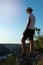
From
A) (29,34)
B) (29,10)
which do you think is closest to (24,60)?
(29,34)

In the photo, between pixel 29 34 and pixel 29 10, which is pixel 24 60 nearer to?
pixel 29 34

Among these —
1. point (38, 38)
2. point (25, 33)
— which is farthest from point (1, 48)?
point (25, 33)

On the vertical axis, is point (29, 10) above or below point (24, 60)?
above

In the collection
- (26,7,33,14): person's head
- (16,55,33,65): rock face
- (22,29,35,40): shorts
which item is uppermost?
(26,7,33,14): person's head

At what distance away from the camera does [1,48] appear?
5891cm

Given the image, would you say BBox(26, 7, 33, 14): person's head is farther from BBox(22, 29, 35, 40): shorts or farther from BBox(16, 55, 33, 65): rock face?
BBox(16, 55, 33, 65): rock face

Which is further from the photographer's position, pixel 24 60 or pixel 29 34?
pixel 29 34

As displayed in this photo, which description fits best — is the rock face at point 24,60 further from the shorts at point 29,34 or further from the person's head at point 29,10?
the person's head at point 29,10

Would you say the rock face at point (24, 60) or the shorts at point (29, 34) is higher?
the shorts at point (29, 34)

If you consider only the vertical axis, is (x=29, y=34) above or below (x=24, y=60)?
above

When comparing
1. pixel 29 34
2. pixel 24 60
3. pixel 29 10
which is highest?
pixel 29 10

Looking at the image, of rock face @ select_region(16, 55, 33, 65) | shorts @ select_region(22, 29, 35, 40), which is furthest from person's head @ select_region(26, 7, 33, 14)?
rock face @ select_region(16, 55, 33, 65)

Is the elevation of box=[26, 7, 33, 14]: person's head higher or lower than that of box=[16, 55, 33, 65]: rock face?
higher

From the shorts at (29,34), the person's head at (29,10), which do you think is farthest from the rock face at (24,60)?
the person's head at (29,10)
